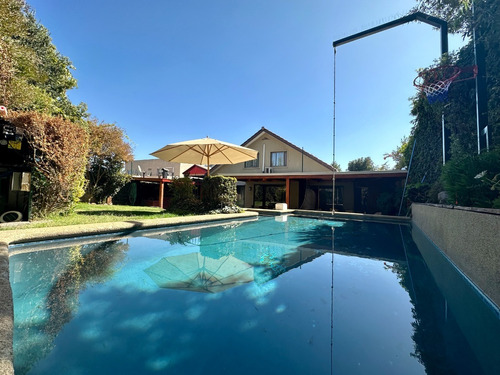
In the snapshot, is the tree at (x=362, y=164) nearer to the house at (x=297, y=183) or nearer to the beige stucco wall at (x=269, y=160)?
the house at (x=297, y=183)

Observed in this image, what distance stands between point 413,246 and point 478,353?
16.6 ft

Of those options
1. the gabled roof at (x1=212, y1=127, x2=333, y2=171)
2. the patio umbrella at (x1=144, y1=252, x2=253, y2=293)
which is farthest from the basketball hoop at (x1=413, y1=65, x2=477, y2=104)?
the patio umbrella at (x1=144, y1=252, x2=253, y2=293)

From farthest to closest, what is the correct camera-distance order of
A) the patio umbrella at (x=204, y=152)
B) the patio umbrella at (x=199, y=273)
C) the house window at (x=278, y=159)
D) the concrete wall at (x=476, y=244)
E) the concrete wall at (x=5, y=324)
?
1. the house window at (x=278, y=159)
2. the patio umbrella at (x=204, y=152)
3. the patio umbrella at (x=199, y=273)
4. the concrete wall at (x=476, y=244)
5. the concrete wall at (x=5, y=324)

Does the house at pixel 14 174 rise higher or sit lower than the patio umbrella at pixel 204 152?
lower

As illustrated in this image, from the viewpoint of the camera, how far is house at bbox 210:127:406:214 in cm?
1575

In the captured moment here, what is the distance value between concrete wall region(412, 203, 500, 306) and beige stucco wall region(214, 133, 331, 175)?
41.1 ft

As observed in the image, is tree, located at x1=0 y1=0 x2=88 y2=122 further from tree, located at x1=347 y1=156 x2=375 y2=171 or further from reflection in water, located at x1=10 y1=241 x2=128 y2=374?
tree, located at x1=347 y1=156 x2=375 y2=171

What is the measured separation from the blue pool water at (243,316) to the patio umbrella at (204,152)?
6.62m

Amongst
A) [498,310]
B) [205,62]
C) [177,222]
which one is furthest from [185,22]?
[498,310]

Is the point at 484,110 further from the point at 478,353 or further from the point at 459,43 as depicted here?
the point at 478,353

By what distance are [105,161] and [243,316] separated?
58.0ft

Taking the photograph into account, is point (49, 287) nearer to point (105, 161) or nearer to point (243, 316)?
point (243, 316)

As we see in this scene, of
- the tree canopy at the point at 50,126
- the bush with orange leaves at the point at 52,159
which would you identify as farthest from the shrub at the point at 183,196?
the bush with orange leaves at the point at 52,159

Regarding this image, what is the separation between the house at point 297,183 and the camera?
15.8m
